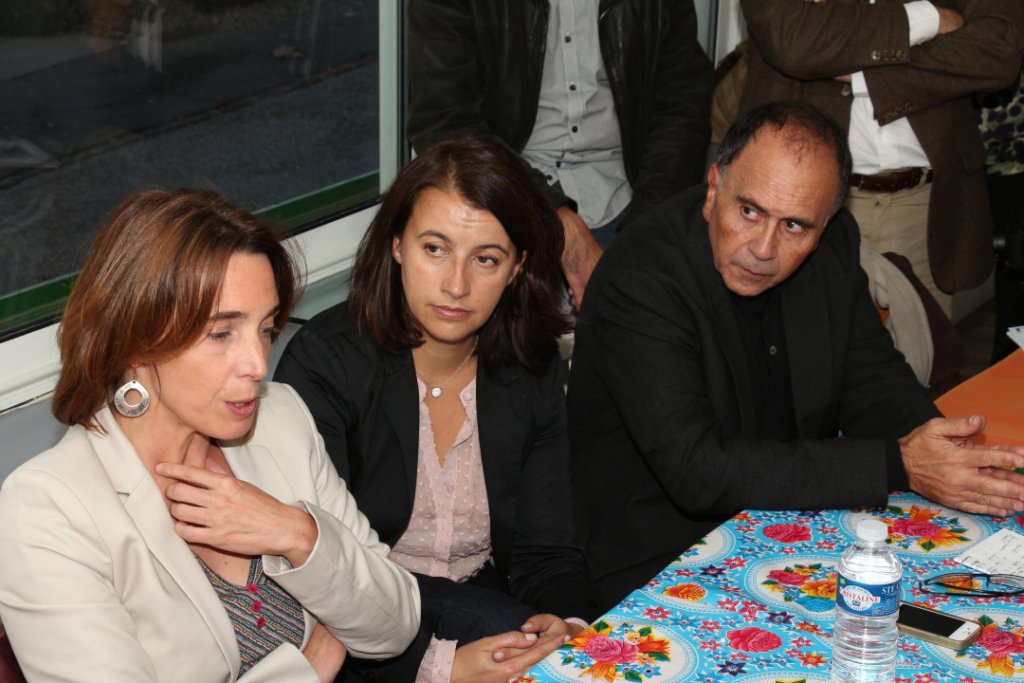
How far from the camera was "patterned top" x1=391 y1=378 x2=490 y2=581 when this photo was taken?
7.57ft

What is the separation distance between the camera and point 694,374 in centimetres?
225

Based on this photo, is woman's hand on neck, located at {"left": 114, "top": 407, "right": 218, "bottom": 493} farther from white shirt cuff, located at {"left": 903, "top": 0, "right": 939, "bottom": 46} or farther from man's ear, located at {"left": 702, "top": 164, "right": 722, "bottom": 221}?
white shirt cuff, located at {"left": 903, "top": 0, "right": 939, "bottom": 46}

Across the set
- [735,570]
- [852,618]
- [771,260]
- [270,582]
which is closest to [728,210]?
[771,260]

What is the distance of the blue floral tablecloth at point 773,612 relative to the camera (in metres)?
1.58

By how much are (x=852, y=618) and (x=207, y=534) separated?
2.85 feet

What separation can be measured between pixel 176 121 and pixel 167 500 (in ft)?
5.21

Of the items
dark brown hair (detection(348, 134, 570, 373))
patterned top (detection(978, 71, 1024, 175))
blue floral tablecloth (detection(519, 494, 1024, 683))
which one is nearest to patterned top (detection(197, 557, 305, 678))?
blue floral tablecloth (detection(519, 494, 1024, 683))

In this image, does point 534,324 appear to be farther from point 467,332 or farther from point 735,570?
point 735,570

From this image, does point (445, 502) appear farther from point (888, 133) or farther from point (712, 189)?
point (888, 133)

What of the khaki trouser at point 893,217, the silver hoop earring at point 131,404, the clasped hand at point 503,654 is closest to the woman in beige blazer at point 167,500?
the silver hoop earring at point 131,404

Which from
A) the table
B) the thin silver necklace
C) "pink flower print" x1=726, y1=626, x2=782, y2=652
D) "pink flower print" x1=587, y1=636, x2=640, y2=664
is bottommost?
the table

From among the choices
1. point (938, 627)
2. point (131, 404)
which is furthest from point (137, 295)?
point (938, 627)

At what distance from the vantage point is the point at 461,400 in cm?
235

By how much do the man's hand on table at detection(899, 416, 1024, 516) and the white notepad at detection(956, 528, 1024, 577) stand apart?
0.06m
